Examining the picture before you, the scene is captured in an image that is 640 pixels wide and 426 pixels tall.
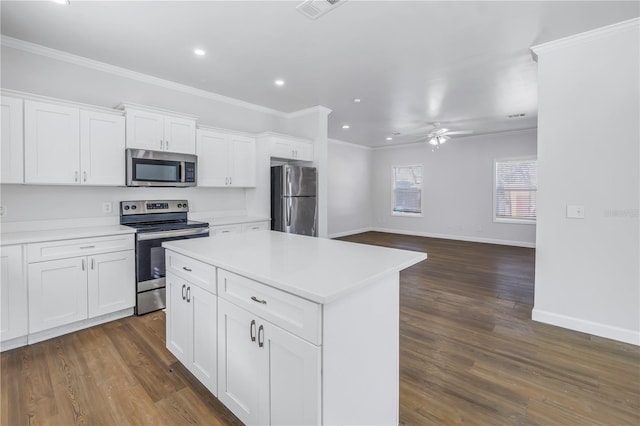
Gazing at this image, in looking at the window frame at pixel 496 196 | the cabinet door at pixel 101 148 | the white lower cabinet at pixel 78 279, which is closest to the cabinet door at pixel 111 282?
the white lower cabinet at pixel 78 279

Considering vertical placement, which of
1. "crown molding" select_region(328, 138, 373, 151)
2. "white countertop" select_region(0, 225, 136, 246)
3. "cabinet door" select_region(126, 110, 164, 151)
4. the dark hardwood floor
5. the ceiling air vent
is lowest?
the dark hardwood floor

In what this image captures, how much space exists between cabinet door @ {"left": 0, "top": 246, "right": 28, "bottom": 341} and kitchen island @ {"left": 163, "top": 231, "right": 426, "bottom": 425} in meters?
1.57

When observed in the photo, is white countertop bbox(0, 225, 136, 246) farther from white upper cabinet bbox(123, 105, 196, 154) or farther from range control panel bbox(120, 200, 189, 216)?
white upper cabinet bbox(123, 105, 196, 154)

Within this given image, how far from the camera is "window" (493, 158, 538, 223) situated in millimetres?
6926

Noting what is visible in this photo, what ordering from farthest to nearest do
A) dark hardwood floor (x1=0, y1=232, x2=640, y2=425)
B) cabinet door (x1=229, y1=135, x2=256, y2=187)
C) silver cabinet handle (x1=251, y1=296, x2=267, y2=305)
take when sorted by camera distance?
cabinet door (x1=229, y1=135, x2=256, y2=187), dark hardwood floor (x1=0, y1=232, x2=640, y2=425), silver cabinet handle (x1=251, y1=296, x2=267, y2=305)

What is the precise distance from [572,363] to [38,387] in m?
3.80

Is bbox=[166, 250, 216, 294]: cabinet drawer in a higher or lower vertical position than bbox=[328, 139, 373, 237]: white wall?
lower

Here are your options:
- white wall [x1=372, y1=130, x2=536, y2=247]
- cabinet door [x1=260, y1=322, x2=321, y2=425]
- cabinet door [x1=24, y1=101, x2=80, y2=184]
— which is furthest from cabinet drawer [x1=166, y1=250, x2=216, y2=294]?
white wall [x1=372, y1=130, x2=536, y2=247]

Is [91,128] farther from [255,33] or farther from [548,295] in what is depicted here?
[548,295]

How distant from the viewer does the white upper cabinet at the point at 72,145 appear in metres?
2.68

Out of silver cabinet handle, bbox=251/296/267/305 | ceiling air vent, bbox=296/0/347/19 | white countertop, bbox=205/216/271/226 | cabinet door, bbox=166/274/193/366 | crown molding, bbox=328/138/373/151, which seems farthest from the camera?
crown molding, bbox=328/138/373/151

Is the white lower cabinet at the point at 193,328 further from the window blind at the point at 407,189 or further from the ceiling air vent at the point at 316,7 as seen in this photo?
the window blind at the point at 407,189

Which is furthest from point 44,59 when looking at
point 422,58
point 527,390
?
point 527,390

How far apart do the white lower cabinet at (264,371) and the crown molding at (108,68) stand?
3240 millimetres
